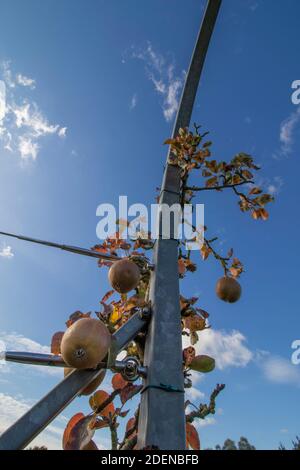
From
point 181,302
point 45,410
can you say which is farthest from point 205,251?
point 45,410

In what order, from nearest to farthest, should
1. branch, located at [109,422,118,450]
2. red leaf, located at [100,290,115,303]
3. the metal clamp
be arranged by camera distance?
the metal clamp
branch, located at [109,422,118,450]
red leaf, located at [100,290,115,303]

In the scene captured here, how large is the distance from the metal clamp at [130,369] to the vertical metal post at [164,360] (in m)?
0.04

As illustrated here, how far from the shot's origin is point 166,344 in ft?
5.21

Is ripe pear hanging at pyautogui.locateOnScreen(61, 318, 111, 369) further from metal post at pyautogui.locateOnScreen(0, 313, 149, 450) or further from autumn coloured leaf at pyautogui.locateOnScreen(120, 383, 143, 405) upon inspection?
autumn coloured leaf at pyautogui.locateOnScreen(120, 383, 143, 405)

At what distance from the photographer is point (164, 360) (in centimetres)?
153

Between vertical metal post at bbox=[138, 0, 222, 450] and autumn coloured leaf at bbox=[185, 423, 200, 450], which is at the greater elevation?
vertical metal post at bbox=[138, 0, 222, 450]

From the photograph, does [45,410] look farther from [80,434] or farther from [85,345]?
[80,434]

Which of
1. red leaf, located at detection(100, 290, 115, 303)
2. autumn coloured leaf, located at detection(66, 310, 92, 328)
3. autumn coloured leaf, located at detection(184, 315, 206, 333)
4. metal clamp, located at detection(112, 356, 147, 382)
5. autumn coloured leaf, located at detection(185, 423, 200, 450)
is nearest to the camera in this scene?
metal clamp, located at detection(112, 356, 147, 382)

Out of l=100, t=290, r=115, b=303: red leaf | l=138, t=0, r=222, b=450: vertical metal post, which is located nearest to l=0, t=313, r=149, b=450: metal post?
l=138, t=0, r=222, b=450: vertical metal post

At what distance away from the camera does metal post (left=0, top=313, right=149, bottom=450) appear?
1.17 metres

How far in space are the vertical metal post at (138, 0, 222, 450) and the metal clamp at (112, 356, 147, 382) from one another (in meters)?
0.04

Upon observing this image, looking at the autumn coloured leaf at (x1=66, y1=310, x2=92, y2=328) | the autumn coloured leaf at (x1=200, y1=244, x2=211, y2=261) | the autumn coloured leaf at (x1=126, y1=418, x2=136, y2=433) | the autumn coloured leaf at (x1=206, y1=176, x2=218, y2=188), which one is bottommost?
the autumn coloured leaf at (x1=126, y1=418, x2=136, y2=433)

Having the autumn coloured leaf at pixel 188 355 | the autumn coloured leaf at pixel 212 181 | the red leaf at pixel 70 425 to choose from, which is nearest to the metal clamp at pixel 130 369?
the red leaf at pixel 70 425
